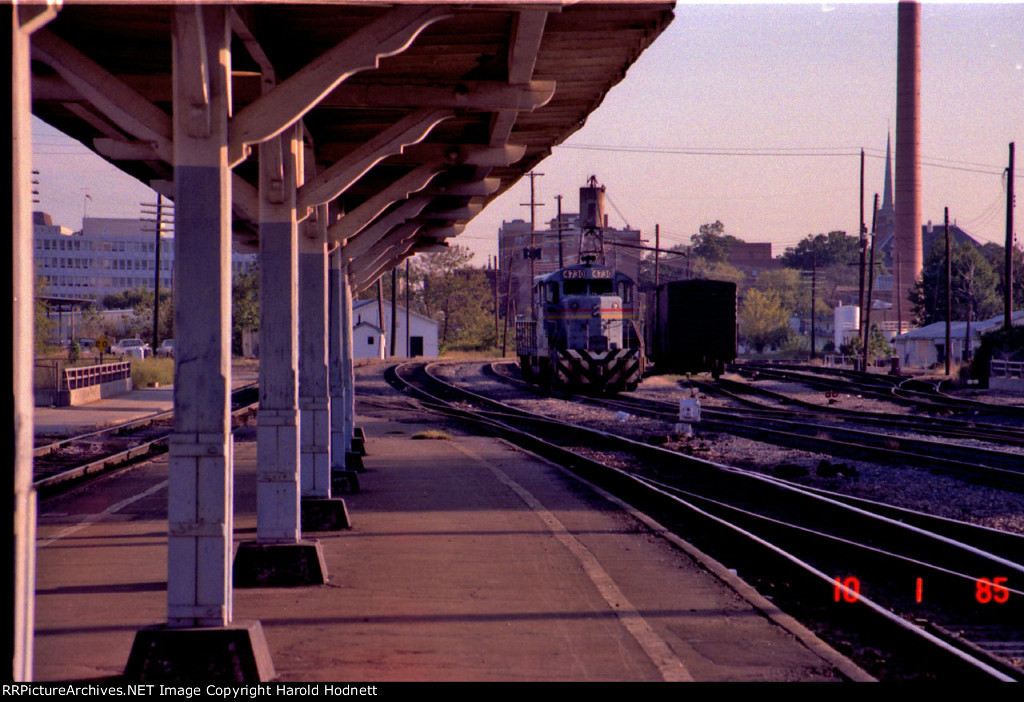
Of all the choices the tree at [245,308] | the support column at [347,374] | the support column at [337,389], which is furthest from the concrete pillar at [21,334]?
the tree at [245,308]

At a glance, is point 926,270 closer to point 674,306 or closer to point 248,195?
point 674,306

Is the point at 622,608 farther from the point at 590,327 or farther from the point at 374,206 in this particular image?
the point at 590,327

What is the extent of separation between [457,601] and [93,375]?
28.1 m

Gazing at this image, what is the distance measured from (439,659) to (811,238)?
15288cm

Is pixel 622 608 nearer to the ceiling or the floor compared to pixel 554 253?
nearer to the floor

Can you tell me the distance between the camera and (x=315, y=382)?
9.44 metres

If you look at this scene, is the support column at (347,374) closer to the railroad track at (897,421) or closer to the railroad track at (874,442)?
the railroad track at (874,442)

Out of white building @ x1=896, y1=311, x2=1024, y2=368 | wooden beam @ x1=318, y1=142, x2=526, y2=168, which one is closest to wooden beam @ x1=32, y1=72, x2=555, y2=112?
wooden beam @ x1=318, y1=142, x2=526, y2=168

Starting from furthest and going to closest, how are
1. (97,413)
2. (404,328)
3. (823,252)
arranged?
1. (823,252)
2. (404,328)
3. (97,413)

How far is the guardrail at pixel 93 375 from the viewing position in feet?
94.1

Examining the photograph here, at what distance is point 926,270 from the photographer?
3374 inches

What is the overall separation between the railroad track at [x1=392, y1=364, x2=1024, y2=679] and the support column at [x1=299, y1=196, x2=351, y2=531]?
12.3ft

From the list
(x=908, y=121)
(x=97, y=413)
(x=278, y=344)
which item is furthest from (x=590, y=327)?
(x=908, y=121)

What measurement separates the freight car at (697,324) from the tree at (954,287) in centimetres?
5088
